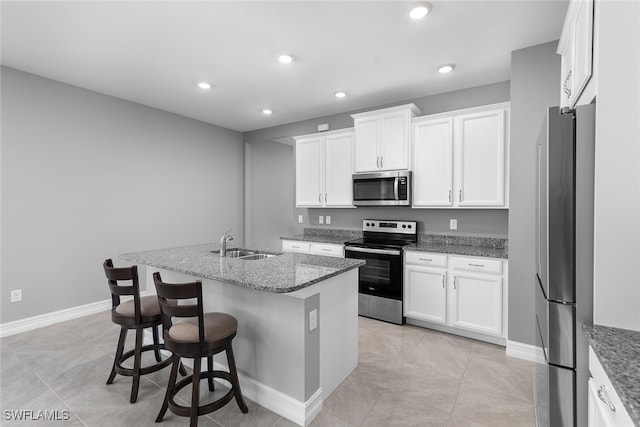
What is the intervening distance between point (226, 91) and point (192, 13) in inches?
59.9

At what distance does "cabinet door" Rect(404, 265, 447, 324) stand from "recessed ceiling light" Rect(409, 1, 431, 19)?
230 cm

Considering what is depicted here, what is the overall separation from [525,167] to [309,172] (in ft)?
8.84

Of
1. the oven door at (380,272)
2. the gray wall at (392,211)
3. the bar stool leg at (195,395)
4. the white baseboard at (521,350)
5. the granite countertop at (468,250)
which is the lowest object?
the white baseboard at (521,350)

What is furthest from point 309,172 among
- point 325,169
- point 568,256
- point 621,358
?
point 621,358

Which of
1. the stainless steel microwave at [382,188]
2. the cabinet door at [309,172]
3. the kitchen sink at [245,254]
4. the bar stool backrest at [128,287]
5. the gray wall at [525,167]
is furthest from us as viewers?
the cabinet door at [309,172]

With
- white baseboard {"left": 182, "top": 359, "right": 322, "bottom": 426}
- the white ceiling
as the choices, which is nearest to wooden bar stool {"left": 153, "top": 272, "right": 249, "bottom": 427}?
white baseboard {"left": 182, "top": 359, "right": 322, "bottom": 426}

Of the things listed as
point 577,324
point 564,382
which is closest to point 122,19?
point 577,324

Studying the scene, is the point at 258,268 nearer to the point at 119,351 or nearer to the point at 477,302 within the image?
the point at 119,351

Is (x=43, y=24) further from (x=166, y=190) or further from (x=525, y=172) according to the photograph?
(x=525, y=172)

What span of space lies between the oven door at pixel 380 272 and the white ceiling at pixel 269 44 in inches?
75.8

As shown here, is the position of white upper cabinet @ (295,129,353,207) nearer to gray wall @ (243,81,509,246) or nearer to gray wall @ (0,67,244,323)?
gray wall @ (243,81,509,246)

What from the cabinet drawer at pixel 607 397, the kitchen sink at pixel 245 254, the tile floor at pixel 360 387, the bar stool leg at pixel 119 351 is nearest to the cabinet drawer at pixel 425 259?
the tile floor at pixel 360 387

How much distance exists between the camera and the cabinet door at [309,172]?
442 centimetres

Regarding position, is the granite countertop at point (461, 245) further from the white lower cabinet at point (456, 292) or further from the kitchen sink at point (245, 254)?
the kitchen sink at point (245, 254)
